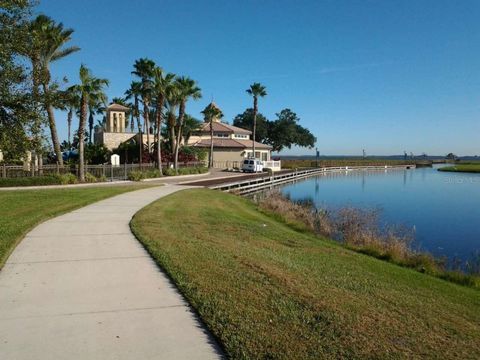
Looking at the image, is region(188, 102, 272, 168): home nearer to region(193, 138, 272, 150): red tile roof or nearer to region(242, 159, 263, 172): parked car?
region(193, 138, 272, 150): red tile roof

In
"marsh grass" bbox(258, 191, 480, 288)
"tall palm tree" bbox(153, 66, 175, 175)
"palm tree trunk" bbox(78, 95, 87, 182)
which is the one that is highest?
"tall palm tree" bbox(153, 66, 175, 175)

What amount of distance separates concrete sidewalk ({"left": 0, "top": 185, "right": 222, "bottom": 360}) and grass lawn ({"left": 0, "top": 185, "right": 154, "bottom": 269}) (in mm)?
501

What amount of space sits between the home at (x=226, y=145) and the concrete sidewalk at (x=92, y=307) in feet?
178

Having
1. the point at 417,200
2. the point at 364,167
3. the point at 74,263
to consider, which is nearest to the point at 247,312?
the point at 74,263

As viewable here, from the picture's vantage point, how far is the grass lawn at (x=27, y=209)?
920cm

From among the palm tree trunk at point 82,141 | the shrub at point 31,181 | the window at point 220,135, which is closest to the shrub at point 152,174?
the palm tree trunk at point 82,141

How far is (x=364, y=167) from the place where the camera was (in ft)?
352

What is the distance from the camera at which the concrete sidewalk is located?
4.27 m

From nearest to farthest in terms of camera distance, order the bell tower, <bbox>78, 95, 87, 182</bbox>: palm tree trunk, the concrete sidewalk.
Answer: the concrete sidewalk, <bbox>78, 95, 87, 182</bbox>: palm tree trunk, the bell tower

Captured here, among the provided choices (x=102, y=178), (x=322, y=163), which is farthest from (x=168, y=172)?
(x=322, y=163)

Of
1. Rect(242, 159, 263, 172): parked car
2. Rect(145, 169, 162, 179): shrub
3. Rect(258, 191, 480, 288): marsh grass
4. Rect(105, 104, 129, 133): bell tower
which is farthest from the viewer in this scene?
Rect(242, 159, 263, 172): parked car

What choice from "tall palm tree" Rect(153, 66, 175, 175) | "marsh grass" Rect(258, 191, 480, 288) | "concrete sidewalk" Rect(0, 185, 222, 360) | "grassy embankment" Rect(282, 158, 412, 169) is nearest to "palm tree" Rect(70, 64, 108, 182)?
"tall palm tree" Rect(153, 66, 175, 175)

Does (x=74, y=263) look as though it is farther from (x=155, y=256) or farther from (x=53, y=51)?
(x=53, y=51)

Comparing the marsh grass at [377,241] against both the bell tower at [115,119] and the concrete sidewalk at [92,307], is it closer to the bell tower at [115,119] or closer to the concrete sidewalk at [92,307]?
the concrete sidewalk at [92,307]
